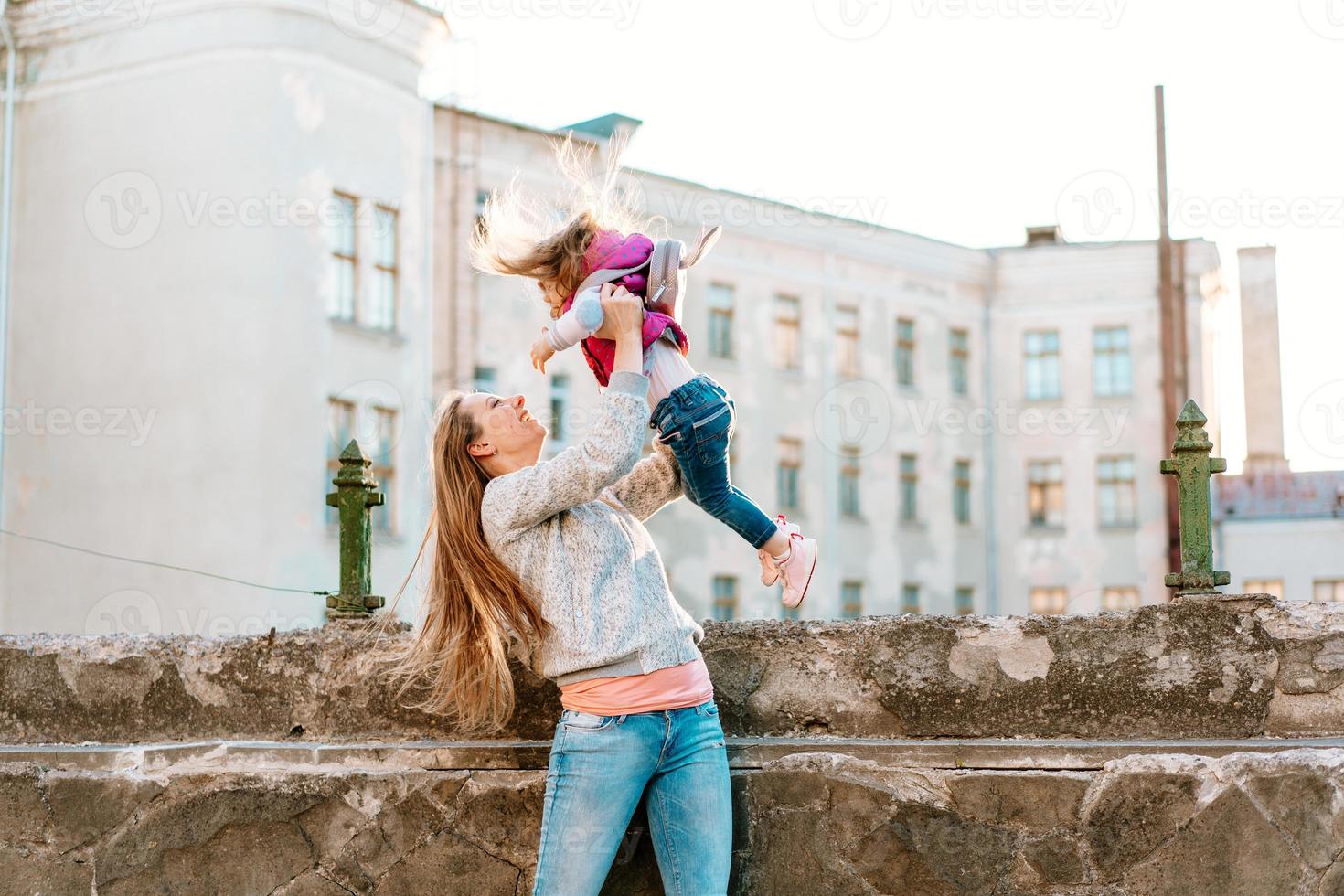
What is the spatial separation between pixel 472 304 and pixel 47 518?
24.6 feet

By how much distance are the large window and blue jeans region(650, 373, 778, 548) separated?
28542mm

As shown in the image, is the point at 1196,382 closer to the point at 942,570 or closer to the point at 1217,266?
the point at 1217,266

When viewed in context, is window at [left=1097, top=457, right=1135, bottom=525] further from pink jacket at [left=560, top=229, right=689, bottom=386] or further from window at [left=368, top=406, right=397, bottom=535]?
pink jacket at [left=560, top=229, right=689, bottom=386]

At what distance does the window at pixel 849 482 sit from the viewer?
33.9m

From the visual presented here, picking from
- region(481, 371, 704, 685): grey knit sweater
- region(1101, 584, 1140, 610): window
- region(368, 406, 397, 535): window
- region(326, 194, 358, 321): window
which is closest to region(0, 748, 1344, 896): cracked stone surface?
region(481, 371, 704, 685): grey knit sweater

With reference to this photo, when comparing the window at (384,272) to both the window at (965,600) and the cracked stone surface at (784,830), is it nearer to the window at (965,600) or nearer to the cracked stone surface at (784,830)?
the window at (965,600)

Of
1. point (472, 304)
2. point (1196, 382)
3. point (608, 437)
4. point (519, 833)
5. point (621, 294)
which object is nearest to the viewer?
point (608, 437)

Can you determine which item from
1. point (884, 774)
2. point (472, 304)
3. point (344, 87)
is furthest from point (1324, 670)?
point (472, 304)

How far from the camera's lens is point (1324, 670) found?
3.80 metres

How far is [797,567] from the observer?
400 centimetres

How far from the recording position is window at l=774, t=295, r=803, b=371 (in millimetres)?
32562

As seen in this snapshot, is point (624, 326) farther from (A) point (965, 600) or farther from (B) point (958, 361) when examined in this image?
(B) point (958, 361)

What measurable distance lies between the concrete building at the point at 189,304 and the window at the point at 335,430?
0.07m

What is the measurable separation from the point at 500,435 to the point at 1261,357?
3776 cm
